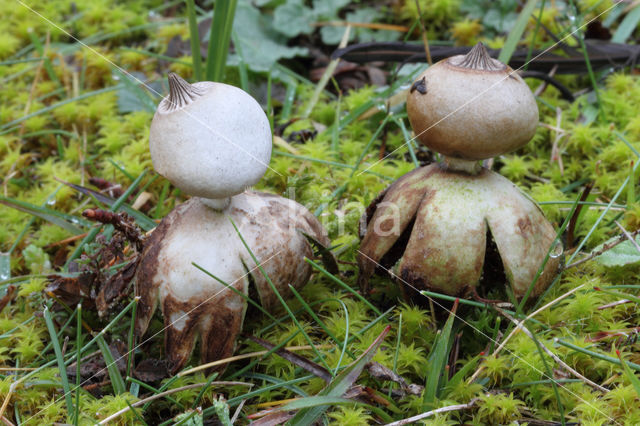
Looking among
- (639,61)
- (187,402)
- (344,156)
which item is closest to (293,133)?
(344,156)

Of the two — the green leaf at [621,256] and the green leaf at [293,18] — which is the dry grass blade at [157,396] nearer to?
the green leaf at [621,256]

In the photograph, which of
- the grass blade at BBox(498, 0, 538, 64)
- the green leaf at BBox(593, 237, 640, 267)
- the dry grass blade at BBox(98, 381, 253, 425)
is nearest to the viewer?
the dry grass blade at BBox(98, 381, 253, 425)

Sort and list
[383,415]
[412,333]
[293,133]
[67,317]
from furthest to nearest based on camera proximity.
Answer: [293,133] < [67,317] < [412,333] < [383,415]

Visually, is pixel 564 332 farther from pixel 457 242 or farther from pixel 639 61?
pixel 639 61

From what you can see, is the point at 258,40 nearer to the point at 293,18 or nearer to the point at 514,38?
the point at 293,18

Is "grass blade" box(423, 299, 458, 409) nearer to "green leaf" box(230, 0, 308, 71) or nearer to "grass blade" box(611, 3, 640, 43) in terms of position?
"green leaf" box(230, 0, 308, 71)

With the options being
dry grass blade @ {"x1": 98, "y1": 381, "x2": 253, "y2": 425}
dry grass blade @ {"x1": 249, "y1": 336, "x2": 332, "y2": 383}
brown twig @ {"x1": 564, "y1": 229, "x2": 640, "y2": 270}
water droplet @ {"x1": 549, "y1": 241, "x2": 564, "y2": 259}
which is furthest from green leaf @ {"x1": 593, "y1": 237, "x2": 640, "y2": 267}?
dry grass blade @ {"x1": 98, "y1": 381, "x2": 253, "y2": 425}

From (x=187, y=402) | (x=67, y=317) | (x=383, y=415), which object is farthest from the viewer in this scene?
(x=67, y=317)
